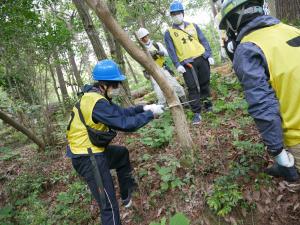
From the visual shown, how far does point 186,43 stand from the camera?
573cm

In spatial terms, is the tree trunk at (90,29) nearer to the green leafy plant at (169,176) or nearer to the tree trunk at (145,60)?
the tree trunk at (145,60)

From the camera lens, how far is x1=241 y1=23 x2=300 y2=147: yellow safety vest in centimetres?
223

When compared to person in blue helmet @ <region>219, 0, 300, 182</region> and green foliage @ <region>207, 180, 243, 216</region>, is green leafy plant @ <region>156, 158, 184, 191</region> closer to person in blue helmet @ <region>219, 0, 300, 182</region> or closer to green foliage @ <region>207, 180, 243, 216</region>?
green foliage @ <region>207, 180, 243, 216</region>

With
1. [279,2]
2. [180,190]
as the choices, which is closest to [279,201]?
[180,190]

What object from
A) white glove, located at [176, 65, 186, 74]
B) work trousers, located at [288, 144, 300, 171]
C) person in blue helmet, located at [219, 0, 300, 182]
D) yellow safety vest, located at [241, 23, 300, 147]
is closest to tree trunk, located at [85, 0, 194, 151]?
person in blue helmet, located at [219, 0, 300, 182]

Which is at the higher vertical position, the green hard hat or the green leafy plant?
the green hard hat

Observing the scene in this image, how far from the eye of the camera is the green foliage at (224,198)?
12.1ft

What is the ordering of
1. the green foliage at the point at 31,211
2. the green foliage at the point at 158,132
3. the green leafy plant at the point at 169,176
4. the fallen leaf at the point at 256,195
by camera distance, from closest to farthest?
the fallen leaf at the point at 256,195, the green leafy plant at the point at 169,176, the green foliage at the point at 158,132, the green foliage at the point at 31,211

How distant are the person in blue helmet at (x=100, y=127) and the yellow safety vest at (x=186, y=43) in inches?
77.4

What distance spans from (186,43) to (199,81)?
811 millimetres

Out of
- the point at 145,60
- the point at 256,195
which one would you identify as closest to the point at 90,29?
the point at 145,60

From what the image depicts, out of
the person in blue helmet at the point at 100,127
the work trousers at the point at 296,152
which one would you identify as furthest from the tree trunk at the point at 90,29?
the work trousers at the point at 296,152

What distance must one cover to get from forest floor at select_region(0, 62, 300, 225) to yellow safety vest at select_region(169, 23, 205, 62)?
3.64ft

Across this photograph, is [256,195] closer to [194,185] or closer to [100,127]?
[194,185]
